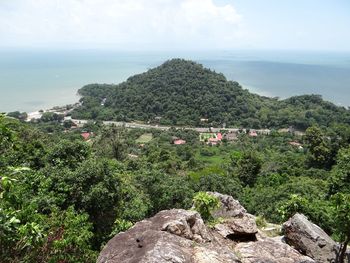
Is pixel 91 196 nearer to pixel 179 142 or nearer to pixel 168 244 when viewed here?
pixel 168 244

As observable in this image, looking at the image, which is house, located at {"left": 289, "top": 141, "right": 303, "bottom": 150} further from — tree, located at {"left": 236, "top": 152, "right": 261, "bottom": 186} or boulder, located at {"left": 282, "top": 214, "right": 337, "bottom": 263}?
boulder, located at {"left": 282, "top": 214, "right": 337, "bottom": 263}

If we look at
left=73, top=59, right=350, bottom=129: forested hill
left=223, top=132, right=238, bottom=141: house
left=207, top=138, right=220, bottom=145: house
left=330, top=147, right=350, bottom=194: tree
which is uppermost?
left=330, top=147, right=350, bottom=194: tree

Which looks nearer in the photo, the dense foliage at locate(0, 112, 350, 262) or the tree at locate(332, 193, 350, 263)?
the dense foliage at locate(0, 112, 350, 262)

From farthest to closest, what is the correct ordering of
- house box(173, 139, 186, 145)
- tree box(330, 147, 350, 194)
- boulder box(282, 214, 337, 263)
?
house box(173, 139, 186, 145), tree box(330, 147, 350, 194), boulder box(282, 214, 337, 263)

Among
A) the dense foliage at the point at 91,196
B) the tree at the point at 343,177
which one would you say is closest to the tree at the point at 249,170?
the dense foliage at the point at 91,196

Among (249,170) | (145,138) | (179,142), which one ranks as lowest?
(145,138)

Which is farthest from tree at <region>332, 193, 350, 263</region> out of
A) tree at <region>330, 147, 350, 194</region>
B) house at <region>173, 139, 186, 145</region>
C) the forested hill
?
the forested hill

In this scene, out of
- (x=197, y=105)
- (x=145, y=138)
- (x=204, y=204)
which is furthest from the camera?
(x=197, y=105)

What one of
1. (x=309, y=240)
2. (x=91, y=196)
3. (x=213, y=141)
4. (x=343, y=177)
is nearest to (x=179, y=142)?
(x=213, y=141)
